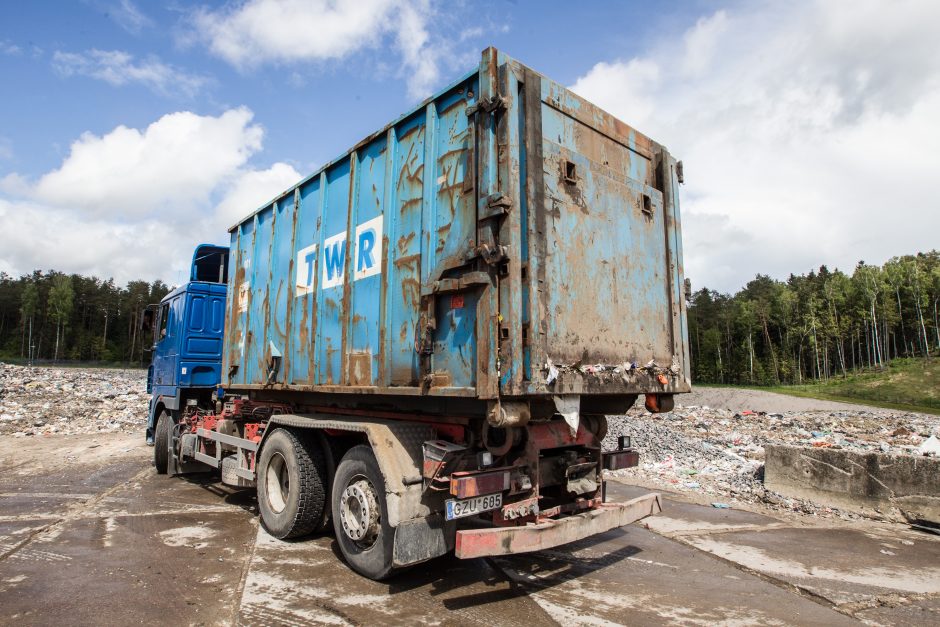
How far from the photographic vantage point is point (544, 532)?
337 centimetres

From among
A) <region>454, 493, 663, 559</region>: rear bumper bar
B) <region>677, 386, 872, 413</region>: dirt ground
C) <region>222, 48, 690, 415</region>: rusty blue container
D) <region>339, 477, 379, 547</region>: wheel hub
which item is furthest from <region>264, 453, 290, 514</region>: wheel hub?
<region>677, 386, 872, 413</region>: dirt ground

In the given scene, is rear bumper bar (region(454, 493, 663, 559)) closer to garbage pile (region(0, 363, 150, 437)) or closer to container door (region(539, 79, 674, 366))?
container door (region(539, 79, 674, 366))

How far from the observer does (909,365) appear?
4431 centimetres

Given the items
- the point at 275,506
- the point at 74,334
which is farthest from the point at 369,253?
the point at 74,334

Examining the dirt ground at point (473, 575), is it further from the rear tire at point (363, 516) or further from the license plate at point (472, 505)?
the license plate at point (472, 505)

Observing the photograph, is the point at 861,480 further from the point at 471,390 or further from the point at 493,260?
the point at 493,260

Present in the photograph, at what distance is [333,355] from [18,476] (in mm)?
7129

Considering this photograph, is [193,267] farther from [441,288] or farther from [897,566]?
[897,566]

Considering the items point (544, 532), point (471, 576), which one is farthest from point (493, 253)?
point (471, 576)

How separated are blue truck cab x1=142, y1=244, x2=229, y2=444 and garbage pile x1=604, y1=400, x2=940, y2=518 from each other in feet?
19.4

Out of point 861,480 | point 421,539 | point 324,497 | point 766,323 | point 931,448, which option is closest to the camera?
point 421,539

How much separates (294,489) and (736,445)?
9363 mm

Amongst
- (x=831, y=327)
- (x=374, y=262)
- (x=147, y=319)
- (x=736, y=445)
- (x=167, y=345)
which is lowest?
(x=736, y=445)

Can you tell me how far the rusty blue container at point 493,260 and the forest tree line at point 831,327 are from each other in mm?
50177
